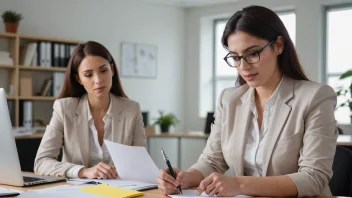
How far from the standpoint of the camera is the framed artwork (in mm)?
7164

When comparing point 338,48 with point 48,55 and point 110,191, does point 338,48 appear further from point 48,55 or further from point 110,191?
point 110,191

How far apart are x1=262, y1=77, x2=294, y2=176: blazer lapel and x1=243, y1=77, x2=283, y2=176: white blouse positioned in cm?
3

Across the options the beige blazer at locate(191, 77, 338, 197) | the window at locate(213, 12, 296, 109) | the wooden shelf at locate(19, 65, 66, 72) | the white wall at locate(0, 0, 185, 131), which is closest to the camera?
the beige blazer at locate(191, 77, 338, 197)

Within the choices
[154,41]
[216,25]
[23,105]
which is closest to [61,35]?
[23,105]

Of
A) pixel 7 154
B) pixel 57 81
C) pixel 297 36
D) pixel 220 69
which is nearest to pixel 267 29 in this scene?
pixel 7 154

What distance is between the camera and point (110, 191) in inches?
69.7

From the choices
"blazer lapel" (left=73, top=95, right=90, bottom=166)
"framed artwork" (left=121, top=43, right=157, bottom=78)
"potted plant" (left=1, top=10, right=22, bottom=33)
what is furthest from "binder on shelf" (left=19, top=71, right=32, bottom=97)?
"blazer lapel" (left=73, top=95, right=90, bottom=166)

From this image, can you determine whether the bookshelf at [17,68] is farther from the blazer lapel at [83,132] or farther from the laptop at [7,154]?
the laptop at [7,154]

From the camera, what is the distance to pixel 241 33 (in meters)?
1.91

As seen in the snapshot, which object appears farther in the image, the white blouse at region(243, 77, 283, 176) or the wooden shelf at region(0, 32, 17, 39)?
the wooden shelf at region(0, 32, 17, 39)

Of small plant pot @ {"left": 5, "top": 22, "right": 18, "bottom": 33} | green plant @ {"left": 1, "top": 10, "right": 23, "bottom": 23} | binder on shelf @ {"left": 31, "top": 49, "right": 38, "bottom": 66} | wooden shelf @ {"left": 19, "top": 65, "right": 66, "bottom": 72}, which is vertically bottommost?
wooden shelf @ {"left": 19, "top": 65, "right": 66, "bottom": 72}

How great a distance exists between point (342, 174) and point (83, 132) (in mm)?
1280

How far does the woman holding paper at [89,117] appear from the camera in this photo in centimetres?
254

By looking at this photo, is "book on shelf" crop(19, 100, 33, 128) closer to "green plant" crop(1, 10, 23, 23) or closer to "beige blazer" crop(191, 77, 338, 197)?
"green plant" crop(1, 10, 23, 23)
